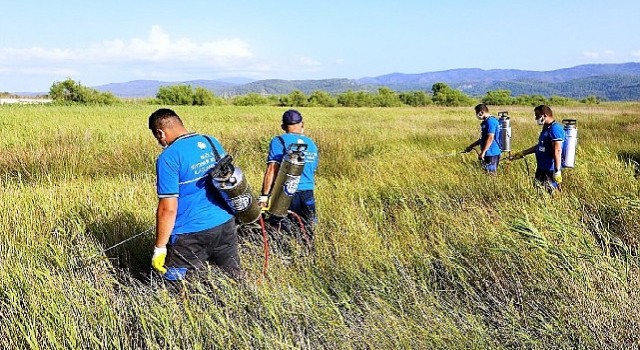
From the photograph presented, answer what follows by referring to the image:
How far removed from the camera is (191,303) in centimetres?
304

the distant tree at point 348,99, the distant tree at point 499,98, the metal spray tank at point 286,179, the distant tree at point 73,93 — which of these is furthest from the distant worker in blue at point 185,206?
the distant tree at point 499,98

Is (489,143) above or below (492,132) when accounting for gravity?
below

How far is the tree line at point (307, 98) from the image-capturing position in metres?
46.4

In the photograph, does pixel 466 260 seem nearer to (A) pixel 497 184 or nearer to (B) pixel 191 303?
(B) pixel 191 303

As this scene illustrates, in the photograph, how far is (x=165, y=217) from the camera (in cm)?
319

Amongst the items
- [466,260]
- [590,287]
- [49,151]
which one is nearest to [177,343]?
[466,260]

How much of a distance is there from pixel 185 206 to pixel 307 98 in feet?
199

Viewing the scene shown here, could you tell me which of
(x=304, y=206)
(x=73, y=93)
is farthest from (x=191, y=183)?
(x=73, y=93)

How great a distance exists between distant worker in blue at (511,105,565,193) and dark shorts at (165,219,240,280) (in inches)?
157

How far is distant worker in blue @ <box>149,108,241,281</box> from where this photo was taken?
10.4 ft

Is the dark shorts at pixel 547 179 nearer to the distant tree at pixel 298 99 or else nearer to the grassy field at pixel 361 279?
the grassy field at pixel 361 279

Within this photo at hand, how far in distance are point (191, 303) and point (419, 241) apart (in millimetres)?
1989

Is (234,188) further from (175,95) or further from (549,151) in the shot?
(175,95)

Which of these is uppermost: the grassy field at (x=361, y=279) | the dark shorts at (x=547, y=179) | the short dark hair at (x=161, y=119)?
the short dark hair at (x=161, y=119)
